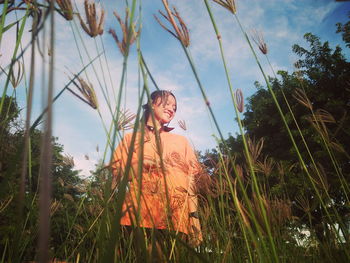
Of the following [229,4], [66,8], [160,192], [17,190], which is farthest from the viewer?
[17,190]

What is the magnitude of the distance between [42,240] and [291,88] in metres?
13.3

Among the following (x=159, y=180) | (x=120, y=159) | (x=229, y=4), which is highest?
(x=229, y=4)

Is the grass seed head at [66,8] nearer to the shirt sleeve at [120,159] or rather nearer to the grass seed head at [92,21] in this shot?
the grass seed head at [92,21]

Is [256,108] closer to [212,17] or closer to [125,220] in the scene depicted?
[125,220]

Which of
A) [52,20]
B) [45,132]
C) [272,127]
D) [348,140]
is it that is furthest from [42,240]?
[272,127]

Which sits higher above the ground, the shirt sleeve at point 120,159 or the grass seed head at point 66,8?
the grass seed head at point 66,8

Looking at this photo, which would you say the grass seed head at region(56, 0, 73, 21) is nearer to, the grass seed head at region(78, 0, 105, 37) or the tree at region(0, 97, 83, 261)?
the grass seed head at region(78, 0, 105, 37)

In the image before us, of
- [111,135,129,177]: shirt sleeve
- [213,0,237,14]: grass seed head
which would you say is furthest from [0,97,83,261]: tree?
[213,0,237,14]: grass seed head

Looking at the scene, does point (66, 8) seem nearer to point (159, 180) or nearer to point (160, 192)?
point (160, 192)

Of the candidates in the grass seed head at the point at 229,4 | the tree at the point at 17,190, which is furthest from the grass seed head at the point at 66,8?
the grass seed head at the point at 229,4

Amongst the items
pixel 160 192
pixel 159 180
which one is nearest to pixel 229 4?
pixel 160 192

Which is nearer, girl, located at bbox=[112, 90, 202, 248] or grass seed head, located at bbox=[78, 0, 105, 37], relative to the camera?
girl, located at bbox=[112, 90, 202, 248]

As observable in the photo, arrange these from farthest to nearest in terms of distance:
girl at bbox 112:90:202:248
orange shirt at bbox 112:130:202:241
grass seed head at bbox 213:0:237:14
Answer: grass seed head at bbox 213:0:237:14 → orange shirt at bbox 112:130:202:241 → girl at bbox 112:90:202:248

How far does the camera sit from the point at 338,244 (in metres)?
1.31
